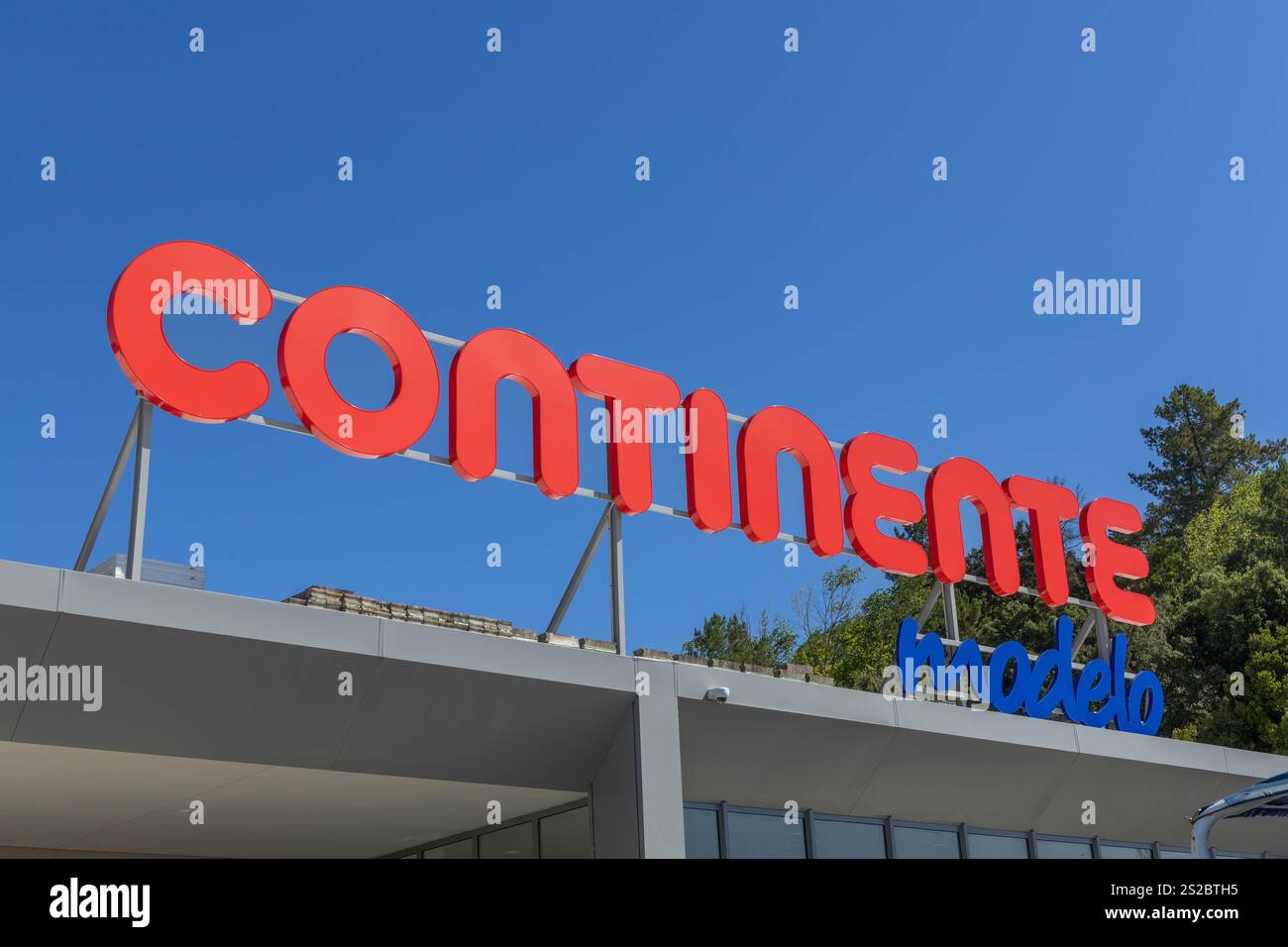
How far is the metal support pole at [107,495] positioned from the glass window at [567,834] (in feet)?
20.2

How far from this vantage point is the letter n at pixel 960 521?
825 inches

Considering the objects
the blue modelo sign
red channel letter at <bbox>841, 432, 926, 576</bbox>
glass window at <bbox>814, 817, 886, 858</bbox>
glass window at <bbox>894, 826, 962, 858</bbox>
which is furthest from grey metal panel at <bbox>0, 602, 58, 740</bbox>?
red channel letter at <bbox>841, 432, 926, 576</bbox>

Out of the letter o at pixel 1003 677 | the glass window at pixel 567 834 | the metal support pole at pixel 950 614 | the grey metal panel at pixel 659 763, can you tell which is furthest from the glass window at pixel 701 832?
the metal support pole at pixel 950 614

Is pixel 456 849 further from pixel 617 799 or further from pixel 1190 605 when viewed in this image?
pixel 1190 605

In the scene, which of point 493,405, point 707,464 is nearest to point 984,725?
point 707,464

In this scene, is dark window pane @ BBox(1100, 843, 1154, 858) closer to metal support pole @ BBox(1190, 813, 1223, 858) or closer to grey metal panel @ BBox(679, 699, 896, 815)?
grey metal panel @ BBox(679, 699, 896, 815)

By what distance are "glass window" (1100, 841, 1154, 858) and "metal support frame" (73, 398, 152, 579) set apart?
14.8 metres

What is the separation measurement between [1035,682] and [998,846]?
2425mm

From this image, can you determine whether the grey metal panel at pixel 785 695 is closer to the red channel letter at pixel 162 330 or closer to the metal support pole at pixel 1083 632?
the red channel letter at pixel 162 330

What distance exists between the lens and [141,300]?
1402 cm

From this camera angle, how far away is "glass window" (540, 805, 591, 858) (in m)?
15.7

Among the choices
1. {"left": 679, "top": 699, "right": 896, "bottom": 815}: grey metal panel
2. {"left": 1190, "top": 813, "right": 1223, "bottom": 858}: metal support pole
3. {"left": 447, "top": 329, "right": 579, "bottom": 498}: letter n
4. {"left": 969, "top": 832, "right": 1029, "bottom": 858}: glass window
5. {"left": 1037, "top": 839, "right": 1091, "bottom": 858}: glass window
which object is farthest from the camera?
{"left": 1037, "top": 839, "right": 1091, "bottom": 858}: glass window

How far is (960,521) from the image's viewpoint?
850 inches

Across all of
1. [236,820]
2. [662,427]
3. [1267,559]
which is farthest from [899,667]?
[1267,559]
